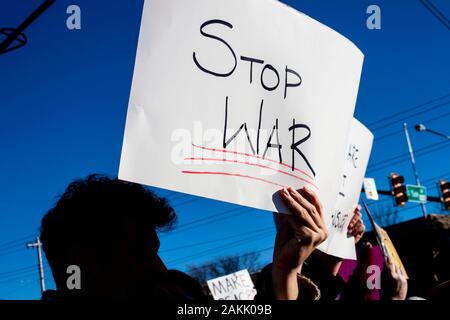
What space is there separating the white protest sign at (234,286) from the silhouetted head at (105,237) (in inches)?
220

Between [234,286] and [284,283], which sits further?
[234,286]

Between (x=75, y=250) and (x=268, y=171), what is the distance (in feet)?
1.96

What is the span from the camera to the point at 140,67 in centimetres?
106

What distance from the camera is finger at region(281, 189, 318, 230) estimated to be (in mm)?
1236

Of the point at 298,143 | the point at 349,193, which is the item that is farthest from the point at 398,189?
the point at 298,143

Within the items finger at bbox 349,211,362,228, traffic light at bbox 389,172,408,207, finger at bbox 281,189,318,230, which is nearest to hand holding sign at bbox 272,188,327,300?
finger at bbox 281,189,318,230

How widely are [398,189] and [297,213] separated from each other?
1338 centimetres

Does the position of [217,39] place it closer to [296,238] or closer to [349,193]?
[296,238]

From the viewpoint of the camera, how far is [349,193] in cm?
170

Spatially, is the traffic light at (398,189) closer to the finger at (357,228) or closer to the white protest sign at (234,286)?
the white protest sign at (234,286)
